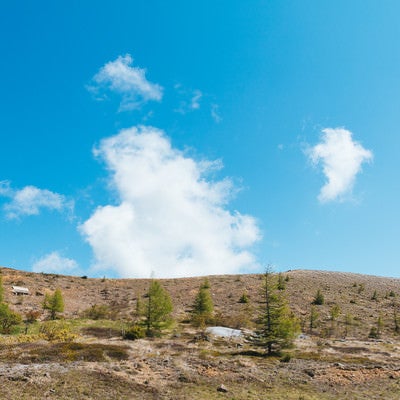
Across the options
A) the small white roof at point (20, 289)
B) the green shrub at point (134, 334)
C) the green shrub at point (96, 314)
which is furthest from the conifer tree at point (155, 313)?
the small white roof at point (20, 289)

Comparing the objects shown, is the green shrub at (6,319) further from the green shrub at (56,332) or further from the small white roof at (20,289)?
the small white roof at (20,289)

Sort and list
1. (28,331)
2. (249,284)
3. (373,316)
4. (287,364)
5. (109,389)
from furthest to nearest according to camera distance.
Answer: (249,284) → (373,316) → (28,331) → (287,364) → (109,389)

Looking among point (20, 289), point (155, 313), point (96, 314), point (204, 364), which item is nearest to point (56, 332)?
point (155, 313)

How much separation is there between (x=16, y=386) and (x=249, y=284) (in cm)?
7346

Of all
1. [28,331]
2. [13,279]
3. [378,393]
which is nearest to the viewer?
[378,393]

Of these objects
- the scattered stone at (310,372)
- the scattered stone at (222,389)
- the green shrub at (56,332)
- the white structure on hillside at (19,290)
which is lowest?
the scattered stone at (310,372)

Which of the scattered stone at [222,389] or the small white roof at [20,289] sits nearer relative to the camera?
the scattered stone at [222,389]

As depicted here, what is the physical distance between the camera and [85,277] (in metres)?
93.2

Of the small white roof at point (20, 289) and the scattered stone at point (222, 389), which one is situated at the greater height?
the small white roof at point (20, 289)

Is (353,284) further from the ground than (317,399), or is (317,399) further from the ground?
(353,284)

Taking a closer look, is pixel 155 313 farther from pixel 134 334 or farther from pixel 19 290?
pixel 19 290

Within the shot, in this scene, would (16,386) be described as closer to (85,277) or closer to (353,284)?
(85,277)

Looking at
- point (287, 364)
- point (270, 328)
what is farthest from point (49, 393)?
point (270, 328)

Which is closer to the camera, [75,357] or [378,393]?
[378,393]
